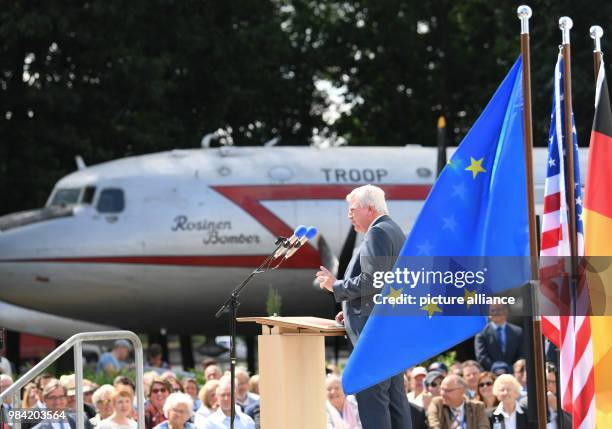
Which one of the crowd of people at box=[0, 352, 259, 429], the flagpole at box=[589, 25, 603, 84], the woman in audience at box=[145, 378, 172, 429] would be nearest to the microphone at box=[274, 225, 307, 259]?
the crowd of people at box=[0, 352, 259, 429]

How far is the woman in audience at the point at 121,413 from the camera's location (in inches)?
344

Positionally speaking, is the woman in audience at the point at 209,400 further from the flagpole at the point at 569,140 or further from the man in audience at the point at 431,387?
the flagpole at the point at 569,140

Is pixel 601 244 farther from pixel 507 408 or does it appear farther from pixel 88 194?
pixel 88 194

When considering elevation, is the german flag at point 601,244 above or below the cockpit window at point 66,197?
below

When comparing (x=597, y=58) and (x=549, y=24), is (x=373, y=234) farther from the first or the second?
(x=549, y=24)

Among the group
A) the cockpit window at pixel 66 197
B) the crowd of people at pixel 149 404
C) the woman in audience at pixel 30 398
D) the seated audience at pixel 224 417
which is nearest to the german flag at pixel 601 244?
the crowd of people at pixel 149 404

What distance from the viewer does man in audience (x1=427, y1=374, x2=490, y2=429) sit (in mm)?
9969

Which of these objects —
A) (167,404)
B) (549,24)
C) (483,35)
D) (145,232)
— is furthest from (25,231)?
(483,35)

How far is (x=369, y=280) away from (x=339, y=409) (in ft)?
13.6

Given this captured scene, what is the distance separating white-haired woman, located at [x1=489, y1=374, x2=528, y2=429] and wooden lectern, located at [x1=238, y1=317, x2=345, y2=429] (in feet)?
11.7

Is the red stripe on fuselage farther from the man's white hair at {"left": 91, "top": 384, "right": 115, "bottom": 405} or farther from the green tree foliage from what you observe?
the man's white hair at {"left": 91, "top": 384, "right": 115, "bottom": 405}

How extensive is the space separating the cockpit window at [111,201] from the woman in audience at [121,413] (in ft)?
33.1

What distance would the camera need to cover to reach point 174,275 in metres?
19.1

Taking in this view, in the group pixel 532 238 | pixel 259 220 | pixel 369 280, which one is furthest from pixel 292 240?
pixel 259 220
